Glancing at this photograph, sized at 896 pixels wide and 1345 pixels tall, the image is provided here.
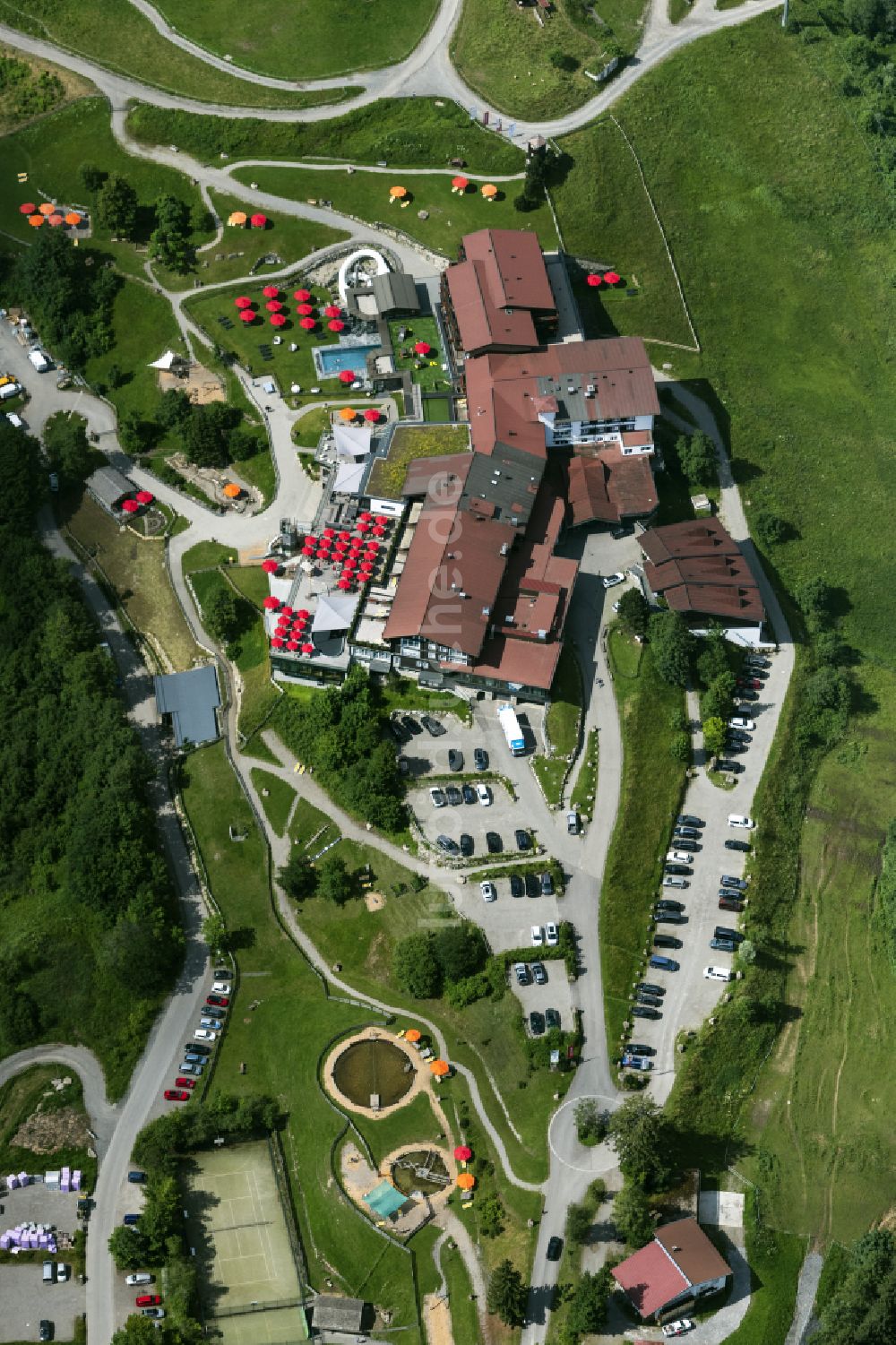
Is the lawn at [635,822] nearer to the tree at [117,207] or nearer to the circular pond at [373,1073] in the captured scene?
the circular pond at [373,1073]

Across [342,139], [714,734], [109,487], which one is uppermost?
[342,139]

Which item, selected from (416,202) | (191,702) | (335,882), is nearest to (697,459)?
(416,202)

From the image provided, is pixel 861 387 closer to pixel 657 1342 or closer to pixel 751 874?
pixel 751 874

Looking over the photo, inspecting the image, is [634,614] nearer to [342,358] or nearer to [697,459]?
[697,459]

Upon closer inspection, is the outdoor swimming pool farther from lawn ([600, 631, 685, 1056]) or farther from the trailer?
the trailer

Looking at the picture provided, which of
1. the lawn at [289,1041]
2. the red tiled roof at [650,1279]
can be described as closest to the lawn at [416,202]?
the lawn at [289,1041]

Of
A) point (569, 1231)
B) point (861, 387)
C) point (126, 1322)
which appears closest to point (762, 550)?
point (861, 387)

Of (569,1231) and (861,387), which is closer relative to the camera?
(569,1231)
